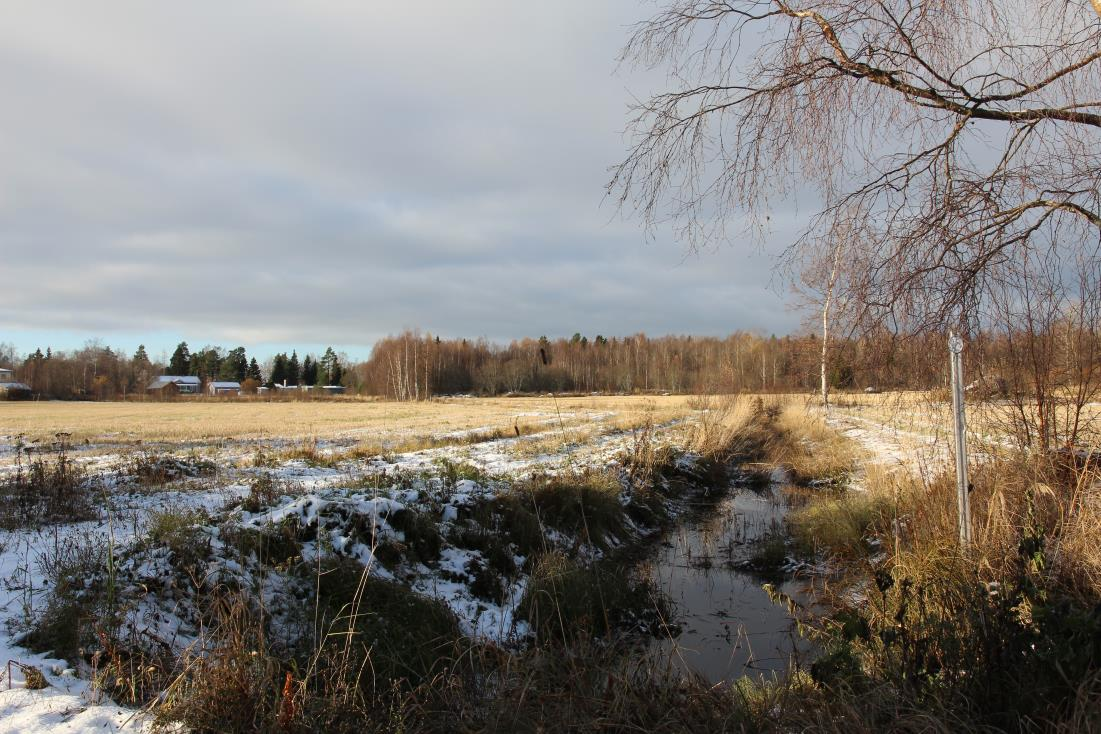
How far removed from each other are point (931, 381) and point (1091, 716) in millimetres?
2639

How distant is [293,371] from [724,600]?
4847 inches

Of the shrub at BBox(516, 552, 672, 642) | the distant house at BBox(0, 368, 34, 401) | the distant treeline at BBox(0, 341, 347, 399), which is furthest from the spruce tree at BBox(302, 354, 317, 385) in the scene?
the shrub at BBox(516, 552, 672, 642)

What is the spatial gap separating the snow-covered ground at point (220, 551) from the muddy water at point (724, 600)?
142cm

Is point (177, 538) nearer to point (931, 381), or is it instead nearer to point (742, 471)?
point (931, 381)

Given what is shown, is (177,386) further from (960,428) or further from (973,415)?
(960,428)

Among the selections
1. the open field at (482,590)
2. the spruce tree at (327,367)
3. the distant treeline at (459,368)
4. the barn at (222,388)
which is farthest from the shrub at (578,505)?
the spruce tree at (327,367)

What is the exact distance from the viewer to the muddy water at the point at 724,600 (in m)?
5.43

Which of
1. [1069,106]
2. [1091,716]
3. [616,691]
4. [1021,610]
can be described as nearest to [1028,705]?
[1091,716]

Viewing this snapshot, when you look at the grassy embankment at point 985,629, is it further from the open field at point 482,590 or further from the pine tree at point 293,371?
the pine tree at point 293,371

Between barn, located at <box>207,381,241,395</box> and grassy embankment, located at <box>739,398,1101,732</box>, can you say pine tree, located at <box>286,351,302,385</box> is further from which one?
grassy embankment, located at <box>739,398,1101,732</box>

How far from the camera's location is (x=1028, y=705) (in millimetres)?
2912

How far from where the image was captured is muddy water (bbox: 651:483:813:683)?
5.43 metres

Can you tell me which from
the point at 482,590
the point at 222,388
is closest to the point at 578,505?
the point at 482,590

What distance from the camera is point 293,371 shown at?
119 metres
